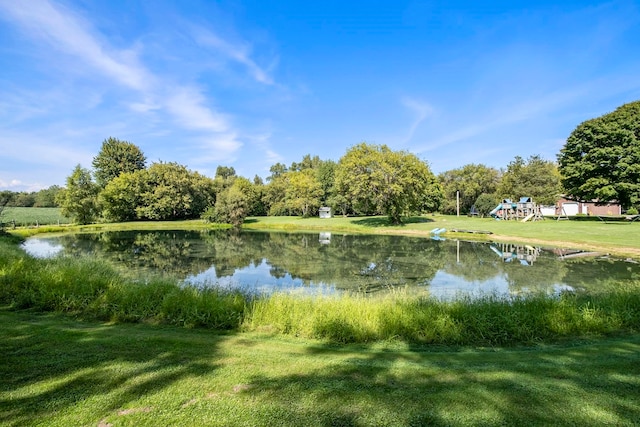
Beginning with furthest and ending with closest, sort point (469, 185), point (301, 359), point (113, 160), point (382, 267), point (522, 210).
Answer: point (113, 160)
point (469, 185)
point (522, 210)
point (382, 267)
point (301, 359)

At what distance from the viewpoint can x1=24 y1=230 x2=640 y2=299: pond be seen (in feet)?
44.8

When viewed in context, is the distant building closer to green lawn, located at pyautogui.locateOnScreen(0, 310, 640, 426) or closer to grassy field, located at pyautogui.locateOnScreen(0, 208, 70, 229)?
green lawn, located at pyautogui.locateOnScreen(0, 310, 640, 426)

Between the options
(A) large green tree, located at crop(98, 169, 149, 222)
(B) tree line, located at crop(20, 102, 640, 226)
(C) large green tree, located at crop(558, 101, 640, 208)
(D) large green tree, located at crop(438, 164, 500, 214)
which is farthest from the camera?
(D) large green tree, located at crop(438, 164, 500, 214)

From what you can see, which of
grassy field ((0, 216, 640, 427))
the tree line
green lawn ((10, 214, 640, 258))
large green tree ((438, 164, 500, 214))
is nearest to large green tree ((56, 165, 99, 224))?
the tree line

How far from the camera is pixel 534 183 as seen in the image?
1930 inches

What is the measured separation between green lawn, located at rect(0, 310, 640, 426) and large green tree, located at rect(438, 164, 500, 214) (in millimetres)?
60080

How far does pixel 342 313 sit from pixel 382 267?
11.4 meters

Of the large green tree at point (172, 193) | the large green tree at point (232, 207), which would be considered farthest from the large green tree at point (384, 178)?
the large green tree at point (172, 193)

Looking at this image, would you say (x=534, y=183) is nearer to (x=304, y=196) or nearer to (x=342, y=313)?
(x=304, y=196)

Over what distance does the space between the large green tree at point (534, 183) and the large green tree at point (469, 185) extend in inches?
311

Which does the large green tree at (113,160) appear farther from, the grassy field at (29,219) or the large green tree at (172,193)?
the large green tree at (172,193)

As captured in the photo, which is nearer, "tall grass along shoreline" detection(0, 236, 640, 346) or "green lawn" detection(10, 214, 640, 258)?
"tall grass along shoreline" detection(0, 236, 640, 346)

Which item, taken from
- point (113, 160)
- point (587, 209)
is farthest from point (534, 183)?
point (113, 160)

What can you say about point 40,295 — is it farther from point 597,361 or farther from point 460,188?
point 460,188
